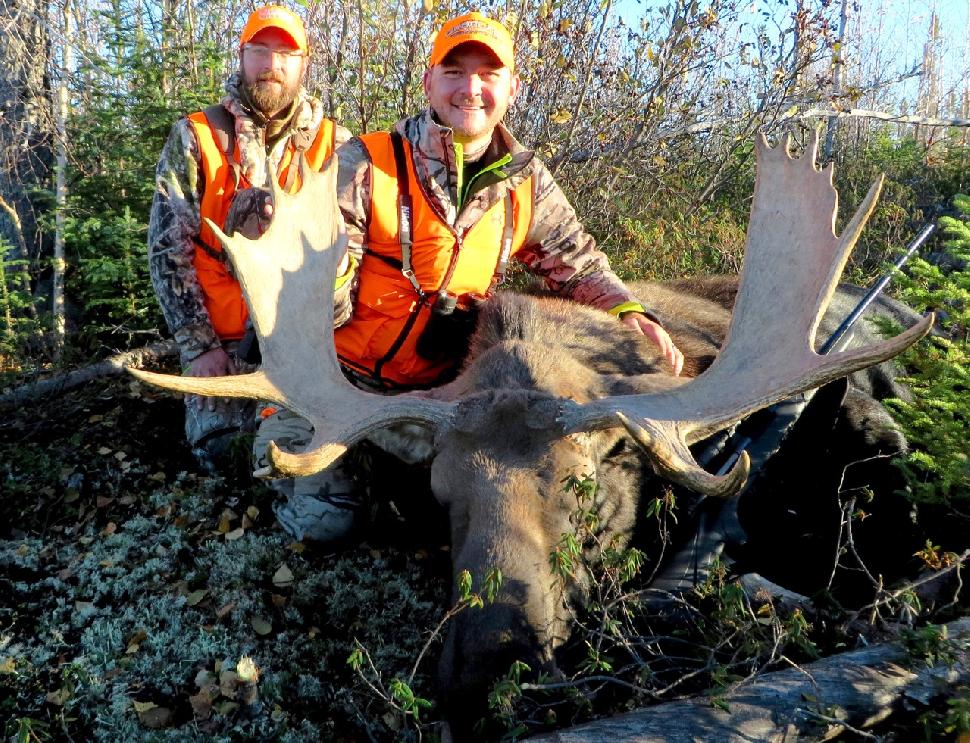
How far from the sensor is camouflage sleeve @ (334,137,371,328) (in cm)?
465

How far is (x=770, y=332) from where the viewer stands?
3.37 m

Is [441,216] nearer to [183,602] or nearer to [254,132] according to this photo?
[254,132]

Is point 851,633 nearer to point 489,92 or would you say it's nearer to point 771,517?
point 771,517

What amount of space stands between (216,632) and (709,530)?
2.29 metres

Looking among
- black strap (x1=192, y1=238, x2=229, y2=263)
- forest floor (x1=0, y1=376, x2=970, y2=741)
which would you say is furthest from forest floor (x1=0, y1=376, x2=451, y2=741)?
black strap (x1=192, y1=238, x2=229, y2=263)

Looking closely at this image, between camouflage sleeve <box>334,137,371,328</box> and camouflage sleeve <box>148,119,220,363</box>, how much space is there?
1.08m

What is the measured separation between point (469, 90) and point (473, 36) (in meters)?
0.28

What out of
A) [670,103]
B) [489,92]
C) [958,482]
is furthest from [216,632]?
[670,103]

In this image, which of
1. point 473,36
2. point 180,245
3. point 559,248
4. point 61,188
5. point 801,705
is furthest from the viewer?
point 61,188

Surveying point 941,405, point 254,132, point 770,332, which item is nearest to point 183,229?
point 254,132

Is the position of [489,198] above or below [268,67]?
below

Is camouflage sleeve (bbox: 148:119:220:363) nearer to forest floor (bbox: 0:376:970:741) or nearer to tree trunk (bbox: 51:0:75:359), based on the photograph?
forest floor (bbox: 0:376:970:741)

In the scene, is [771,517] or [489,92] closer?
[771,517]

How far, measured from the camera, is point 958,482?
12.7 feet
